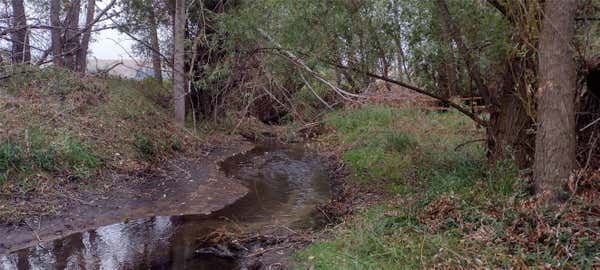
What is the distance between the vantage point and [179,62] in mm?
14141

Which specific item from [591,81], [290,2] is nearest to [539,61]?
[591,81]

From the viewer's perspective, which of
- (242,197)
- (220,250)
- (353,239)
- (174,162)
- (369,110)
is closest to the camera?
(353,239)

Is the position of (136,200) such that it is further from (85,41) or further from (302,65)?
(85,41)

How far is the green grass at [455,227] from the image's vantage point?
499 cm

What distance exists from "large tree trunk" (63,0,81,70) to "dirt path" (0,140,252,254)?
5.30 meters

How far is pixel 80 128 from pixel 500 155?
8163mm

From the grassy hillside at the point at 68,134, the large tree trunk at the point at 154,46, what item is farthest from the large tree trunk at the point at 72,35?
the large tree trunk at the point at 154,46

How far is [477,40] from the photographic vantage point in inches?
307

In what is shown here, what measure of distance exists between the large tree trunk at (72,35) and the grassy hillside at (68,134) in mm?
1472

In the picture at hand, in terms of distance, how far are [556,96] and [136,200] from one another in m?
7.03

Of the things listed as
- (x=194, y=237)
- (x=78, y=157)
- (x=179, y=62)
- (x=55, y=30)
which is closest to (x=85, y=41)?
(x=55, y=30)

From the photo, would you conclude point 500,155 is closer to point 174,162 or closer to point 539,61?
point 539,61

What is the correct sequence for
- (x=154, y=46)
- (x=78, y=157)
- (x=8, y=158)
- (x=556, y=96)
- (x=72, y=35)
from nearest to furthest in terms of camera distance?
(x=556, y=96) < (x=8, y=158) < (x=78, y=157) < (x=72, y=35) < (x=154, y=46)

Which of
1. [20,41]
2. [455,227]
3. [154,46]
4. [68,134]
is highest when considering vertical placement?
[154,46]
